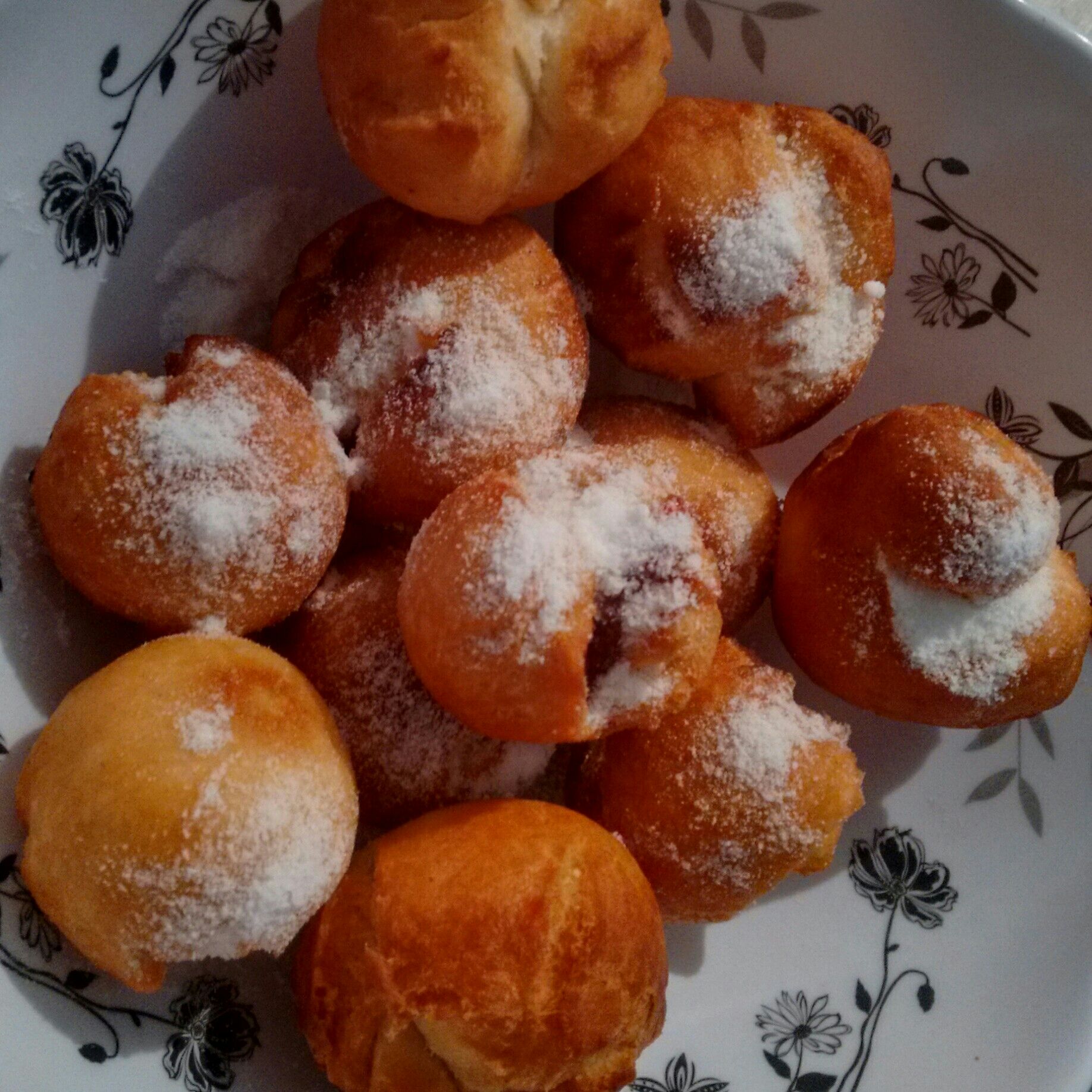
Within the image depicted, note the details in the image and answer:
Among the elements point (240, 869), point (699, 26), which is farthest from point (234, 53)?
point (240, 869)

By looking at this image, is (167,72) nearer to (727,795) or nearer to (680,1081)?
(727,795)

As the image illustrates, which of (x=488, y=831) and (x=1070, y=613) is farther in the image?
(x=1070, y=613)

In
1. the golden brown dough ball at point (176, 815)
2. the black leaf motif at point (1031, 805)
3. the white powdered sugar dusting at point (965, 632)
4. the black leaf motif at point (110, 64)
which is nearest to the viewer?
the golden brown dough ball at point (176, 815)

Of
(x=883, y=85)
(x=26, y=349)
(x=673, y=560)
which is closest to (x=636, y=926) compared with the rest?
(x=673, y=560)

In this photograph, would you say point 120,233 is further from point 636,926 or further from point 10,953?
point 636,926

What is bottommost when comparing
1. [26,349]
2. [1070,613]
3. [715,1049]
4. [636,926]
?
[715,1049]

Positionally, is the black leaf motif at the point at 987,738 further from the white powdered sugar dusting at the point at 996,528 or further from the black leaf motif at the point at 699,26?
the black leaf motif at the point at 699,26

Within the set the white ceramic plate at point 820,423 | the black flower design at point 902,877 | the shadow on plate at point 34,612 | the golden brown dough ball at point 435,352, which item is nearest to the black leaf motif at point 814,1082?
the white ceramic plate at point 820,423
